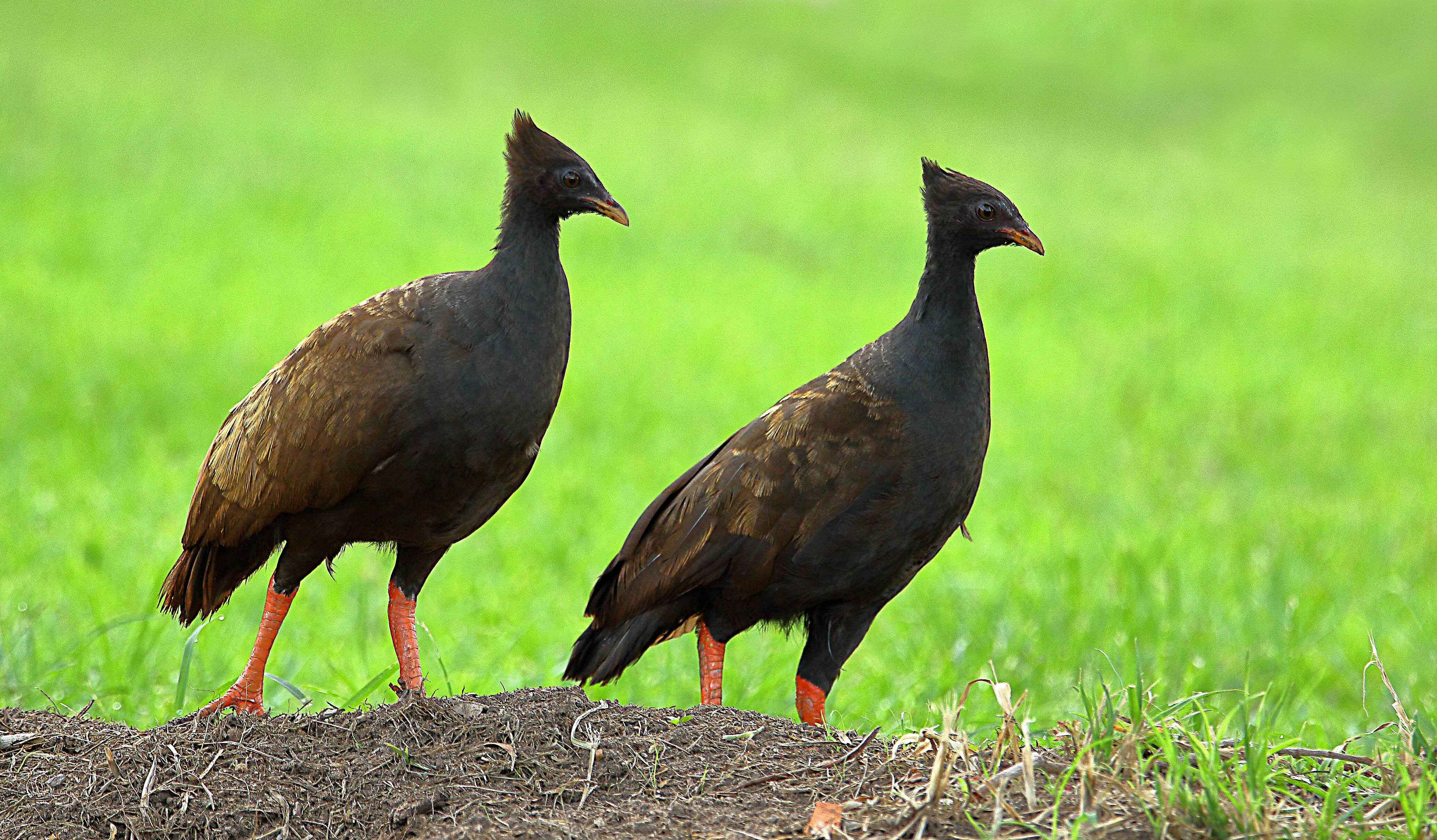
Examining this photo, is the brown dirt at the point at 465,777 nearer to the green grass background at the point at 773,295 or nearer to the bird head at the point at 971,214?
the green grass background at the point at 773,295

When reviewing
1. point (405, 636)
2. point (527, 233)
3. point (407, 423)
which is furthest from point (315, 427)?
point (527, 233)

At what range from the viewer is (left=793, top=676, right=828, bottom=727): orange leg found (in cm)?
394

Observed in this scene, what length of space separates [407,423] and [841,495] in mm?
1216

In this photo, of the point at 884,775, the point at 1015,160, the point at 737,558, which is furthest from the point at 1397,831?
the point at 1015,160

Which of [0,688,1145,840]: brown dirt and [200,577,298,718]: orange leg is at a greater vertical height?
[200,577,298,718]: orange leg

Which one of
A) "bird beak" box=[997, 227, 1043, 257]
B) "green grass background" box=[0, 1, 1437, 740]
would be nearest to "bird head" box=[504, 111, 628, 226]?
"bird beak" box=[997, 227, 1043, 257]

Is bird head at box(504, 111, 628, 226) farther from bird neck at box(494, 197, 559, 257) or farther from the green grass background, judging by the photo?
the green grass background

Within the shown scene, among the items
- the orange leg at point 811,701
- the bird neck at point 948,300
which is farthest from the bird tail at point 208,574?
the bird neck at point 948,300

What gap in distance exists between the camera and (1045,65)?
2723 cm

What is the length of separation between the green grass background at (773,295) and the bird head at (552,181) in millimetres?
1718

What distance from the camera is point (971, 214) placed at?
12.7ft

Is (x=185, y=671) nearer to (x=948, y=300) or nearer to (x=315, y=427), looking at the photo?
(x=315, y=427)

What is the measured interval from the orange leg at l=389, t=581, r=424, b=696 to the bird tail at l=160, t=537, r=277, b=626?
0.41 m

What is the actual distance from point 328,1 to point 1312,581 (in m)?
23.4
